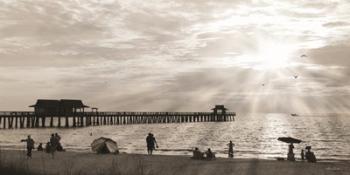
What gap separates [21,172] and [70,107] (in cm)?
7003

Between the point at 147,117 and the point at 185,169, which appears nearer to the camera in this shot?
the point at 185,169

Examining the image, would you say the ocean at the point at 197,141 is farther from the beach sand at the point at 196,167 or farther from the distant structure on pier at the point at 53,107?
the beach sand at the point at 196,167

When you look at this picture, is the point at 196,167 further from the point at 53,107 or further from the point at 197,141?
the point at 53,107

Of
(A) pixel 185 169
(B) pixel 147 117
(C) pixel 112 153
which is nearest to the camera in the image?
(A) pixel 185 169

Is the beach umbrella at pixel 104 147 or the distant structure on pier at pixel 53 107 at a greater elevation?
the distant structure on pier at pixel 53 107

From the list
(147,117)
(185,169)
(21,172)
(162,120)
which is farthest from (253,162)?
(162,120)

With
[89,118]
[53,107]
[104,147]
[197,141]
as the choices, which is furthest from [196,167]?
[89,118]

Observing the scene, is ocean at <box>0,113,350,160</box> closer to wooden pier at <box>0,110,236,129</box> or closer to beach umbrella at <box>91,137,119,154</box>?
wooden pier at <box>0,110,236,129</box>

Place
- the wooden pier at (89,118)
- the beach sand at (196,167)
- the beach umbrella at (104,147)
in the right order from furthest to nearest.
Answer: the wooden pier at (89,118)
the beach umbrella at (104,147)
the beach sand at (196,167)

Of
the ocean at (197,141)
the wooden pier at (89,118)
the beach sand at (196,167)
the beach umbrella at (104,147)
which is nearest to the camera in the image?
the beach sand at (196,167)

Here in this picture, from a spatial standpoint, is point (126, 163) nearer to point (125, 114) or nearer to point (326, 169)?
point (326, 169)

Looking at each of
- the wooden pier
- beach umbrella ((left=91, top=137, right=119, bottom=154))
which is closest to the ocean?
the wooden pier

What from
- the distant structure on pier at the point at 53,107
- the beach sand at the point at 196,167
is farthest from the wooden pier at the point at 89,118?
the beach sand at the point at 196,167

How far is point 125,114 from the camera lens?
93.1 meters
